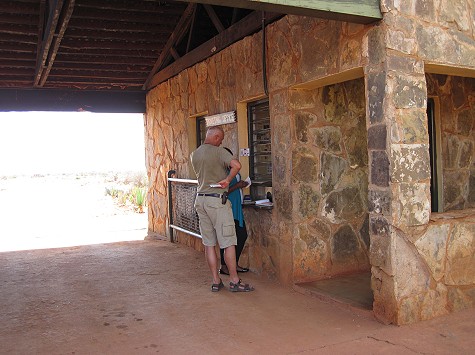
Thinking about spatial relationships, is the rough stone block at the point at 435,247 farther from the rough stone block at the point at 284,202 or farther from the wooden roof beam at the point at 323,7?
the wooden roof beam at the point at 323,7

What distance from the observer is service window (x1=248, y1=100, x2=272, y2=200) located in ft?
21.9

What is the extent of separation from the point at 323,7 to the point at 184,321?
304 centimetres

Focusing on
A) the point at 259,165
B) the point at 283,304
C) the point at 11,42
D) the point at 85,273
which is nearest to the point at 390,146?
the point at 283,304

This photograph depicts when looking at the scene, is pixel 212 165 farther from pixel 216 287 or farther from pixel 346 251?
pixel 346 251

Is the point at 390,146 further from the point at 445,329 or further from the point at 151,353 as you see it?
the point at 151,353

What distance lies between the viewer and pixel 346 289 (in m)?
5.61

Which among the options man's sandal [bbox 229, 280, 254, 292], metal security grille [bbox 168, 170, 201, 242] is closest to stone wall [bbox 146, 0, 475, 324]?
man's sandal [bbox 229, 280, 254, 292]

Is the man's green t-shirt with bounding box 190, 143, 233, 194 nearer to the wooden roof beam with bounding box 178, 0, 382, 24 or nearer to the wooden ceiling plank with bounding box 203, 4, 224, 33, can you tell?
the wooden roof beam with bounding box 178, 0, 382, 24

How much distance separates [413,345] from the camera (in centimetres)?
413

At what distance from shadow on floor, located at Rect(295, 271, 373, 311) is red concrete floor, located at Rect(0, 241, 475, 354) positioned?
0.08 m

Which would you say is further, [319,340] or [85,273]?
[85,273]

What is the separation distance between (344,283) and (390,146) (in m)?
1.98

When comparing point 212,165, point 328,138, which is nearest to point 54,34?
point 212,165

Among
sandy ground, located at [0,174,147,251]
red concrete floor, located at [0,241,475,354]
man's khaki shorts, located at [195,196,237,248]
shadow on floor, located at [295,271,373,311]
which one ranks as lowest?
sandy ground, located at [0,174,147,251]
